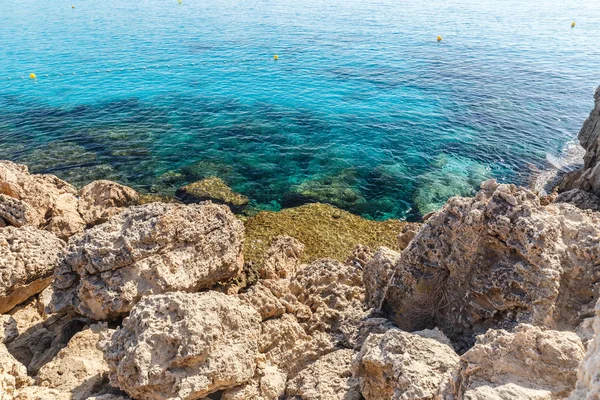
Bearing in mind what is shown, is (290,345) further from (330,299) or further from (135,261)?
(135,261)

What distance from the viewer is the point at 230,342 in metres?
6.29

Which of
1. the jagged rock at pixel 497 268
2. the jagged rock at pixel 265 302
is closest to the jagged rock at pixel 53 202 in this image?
the jagged rock at pixel 265 302

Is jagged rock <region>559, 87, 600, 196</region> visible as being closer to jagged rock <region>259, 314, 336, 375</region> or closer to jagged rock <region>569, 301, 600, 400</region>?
jagged rock <region>259, 314, 336, 375</region>

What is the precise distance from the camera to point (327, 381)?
251 inches

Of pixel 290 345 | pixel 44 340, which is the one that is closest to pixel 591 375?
pixel 290 345

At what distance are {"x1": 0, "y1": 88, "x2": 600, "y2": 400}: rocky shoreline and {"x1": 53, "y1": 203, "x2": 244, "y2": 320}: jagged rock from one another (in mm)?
29

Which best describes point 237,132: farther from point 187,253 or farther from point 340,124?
point 187,253

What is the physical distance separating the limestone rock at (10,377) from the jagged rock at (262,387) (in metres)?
2.96

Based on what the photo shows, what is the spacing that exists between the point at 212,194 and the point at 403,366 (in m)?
13.6

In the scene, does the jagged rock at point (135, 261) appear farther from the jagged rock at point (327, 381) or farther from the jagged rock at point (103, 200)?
the jagged rock at point (103, 200)

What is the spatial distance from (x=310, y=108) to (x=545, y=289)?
23.9 m

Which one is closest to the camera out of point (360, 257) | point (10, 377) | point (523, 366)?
point (523, 366)

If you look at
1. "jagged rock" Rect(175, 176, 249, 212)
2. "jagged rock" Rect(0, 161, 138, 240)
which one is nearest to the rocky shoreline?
"jagged rock" Rect(0, 161, 138, 240)

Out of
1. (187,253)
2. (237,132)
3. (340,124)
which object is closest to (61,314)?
(187,253)
